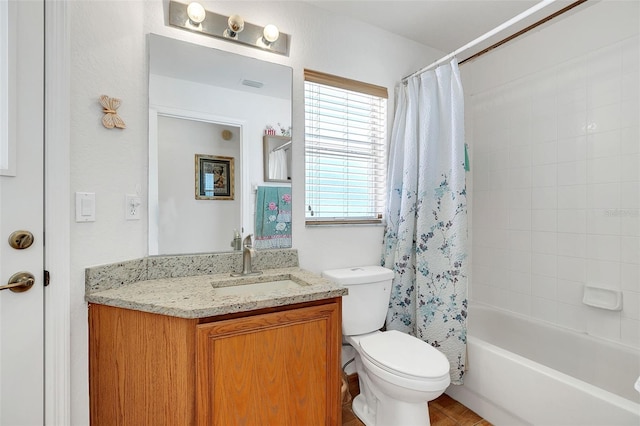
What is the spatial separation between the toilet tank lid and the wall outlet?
3.38 ft

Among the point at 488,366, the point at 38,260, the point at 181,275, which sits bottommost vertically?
the point at 488,366

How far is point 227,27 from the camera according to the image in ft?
5.24

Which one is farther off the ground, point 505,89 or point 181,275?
point 505,89

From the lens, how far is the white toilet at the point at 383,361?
52.4 inches

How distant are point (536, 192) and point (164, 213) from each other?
2.38 m

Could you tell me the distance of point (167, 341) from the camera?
1.06m

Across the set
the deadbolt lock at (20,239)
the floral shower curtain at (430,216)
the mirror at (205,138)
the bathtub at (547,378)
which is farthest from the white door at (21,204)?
the bathtub at (547,378)

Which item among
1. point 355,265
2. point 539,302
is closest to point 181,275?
point 355,265

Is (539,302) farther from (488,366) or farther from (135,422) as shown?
(135,422)

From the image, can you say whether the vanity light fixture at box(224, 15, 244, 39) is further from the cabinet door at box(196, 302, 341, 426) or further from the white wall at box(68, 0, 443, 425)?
the cabinet door at box(196, 302, 341, 426)

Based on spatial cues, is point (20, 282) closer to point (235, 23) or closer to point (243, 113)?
point (243, 113)

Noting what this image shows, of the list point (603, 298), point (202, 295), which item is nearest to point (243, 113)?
point (202, 295)

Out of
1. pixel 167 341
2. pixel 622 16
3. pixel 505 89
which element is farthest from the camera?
pixel 505 89

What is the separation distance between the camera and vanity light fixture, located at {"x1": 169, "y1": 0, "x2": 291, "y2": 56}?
1472 millimetres
